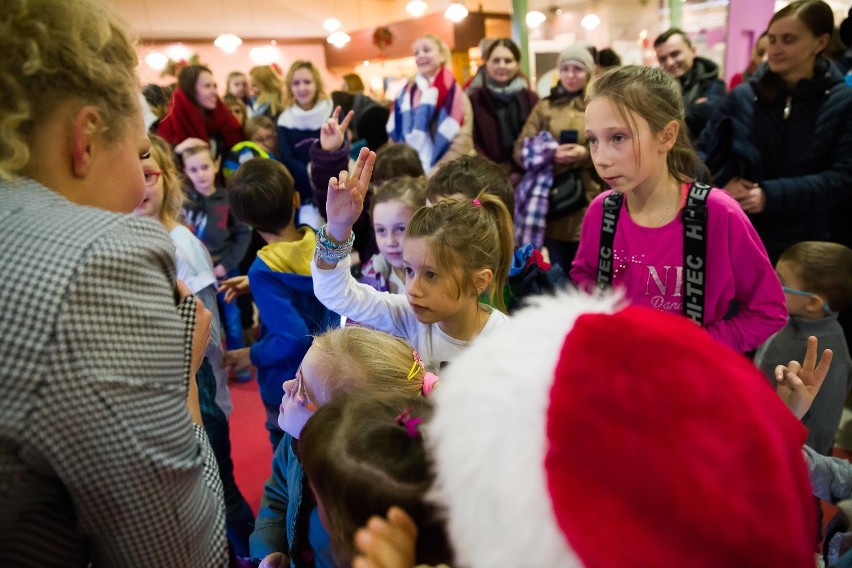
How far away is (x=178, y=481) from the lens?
2.12 feet

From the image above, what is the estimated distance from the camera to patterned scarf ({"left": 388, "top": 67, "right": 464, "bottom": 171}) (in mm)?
3342

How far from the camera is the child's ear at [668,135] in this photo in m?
1.43

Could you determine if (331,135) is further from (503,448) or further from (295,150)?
(503,448)

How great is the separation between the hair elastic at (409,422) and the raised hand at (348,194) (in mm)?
737

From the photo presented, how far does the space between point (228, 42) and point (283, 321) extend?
34.2ft

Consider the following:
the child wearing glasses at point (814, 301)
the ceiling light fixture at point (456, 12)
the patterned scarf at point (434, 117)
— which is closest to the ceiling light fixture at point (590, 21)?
the ceiling light fixture at point (456, 12)

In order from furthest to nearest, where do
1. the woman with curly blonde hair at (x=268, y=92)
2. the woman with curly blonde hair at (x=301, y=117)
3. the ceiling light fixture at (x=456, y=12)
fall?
the ceiling light fixture at (x=456, y=12)
the woman with curly blonde hair at (x=268, y=92)
the woman with curly blonde hair at (x=301, y=117)

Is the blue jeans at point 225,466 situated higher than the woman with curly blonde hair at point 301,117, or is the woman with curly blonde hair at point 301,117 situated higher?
the woman with curly blonde hair at point 301,117

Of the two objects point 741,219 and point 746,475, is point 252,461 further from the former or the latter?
point 746,475

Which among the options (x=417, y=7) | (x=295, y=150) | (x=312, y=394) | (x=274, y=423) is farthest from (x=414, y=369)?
(x=417, y=7)

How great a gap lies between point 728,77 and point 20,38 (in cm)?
678

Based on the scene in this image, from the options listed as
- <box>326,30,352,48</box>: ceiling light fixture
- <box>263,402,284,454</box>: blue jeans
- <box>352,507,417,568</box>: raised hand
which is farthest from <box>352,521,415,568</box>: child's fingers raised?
<box>326,30,352,48</box>: ceiling light fixture

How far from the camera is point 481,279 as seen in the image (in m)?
1.45

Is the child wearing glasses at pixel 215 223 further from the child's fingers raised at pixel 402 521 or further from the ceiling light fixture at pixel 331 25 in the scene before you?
the ceiling light fixture at pixel 331 25
